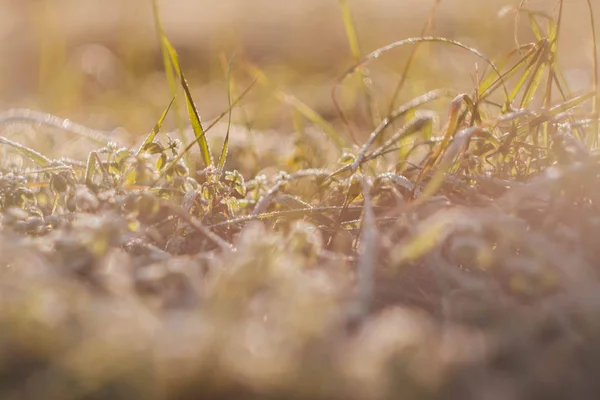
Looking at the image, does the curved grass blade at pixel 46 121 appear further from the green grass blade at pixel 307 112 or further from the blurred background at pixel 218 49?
the blurred background at pixel 218 49

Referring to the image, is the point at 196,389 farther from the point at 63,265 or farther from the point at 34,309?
the point at 63,265

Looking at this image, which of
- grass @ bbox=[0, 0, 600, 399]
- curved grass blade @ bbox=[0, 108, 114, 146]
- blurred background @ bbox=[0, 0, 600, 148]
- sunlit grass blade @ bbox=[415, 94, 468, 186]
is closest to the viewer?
grass @ bbox=[0, 0, 600, 399]

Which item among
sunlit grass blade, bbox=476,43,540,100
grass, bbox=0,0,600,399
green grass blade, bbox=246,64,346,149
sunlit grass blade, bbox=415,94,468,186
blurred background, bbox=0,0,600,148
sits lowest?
grass, bbox=0,0,600,399

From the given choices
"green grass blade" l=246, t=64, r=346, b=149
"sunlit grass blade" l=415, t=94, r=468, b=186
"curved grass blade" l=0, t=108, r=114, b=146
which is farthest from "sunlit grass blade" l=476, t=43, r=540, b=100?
"curved grass blade" l=0, t=108, r=114, b=146

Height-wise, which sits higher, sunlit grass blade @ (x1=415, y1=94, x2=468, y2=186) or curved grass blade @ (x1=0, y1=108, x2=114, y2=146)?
curved grass blade @ (x1=0, y1=108, x2=114, y2=146)

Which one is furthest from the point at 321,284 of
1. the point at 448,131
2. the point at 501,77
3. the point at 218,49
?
the point at 218,49

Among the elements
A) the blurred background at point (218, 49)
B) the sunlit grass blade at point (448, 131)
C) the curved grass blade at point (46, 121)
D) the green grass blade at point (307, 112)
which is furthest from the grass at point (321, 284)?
the blurred background at point (218, 49)

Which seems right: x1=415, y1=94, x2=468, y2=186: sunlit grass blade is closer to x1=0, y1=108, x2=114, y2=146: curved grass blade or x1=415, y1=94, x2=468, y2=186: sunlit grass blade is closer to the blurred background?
x1=0, y1=108, x2=114, y2=146: curved grass blade
